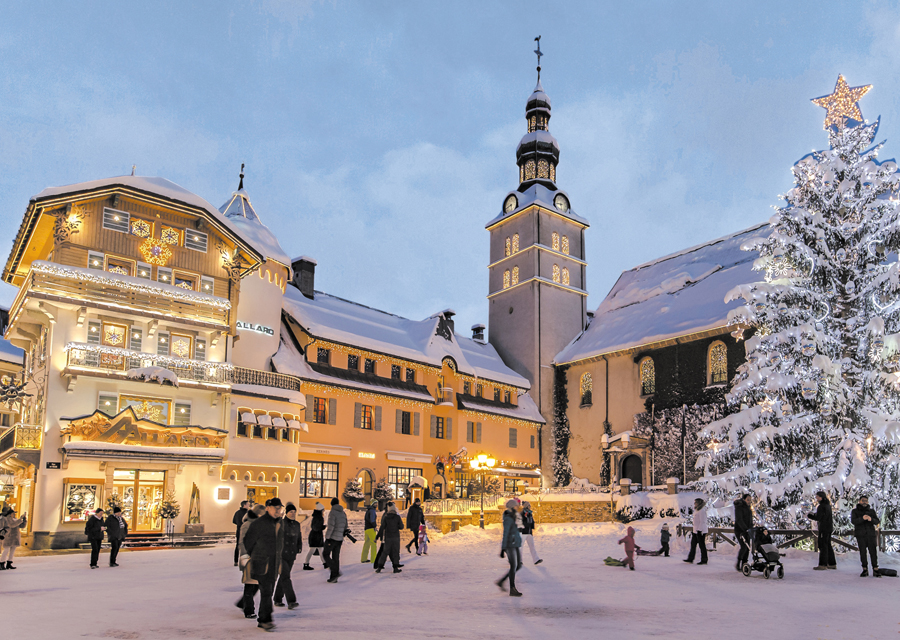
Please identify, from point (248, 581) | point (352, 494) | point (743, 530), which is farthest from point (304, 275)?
point (248, 581)

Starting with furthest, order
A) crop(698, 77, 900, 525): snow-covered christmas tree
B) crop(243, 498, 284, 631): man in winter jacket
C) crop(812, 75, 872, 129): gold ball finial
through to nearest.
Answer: crop(812, 75, 872, 129): gold ball finial
crop(698, 77, 900, 525): snow-covered christmas tree
crop(243, 498, 284, 631): man in winter jacket

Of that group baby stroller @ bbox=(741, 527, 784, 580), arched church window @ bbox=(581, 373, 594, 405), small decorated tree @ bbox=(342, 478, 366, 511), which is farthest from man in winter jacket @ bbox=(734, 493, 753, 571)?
arched church window @ bbox=(581, 373, 594, 405)

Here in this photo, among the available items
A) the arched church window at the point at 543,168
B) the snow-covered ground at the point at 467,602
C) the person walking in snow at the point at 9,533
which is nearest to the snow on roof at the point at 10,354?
the snow-covered ground at the point at 467,602

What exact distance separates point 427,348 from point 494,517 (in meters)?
13.6

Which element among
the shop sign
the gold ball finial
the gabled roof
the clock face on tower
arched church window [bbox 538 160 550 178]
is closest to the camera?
the gold ball finial

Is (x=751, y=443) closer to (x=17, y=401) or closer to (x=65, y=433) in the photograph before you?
(x=65, y=433)

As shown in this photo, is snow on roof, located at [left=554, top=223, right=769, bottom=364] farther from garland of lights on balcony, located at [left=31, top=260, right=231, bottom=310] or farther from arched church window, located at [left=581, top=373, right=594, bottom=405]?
garland of lights on balcony, located at [left=31, top=260, right=231, bottom=310]

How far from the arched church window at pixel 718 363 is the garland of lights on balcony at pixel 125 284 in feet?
84.5

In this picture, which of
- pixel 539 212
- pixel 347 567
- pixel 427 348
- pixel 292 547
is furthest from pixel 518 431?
pixel 292 547

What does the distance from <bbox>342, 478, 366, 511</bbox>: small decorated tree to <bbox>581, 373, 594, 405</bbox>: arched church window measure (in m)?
18.1

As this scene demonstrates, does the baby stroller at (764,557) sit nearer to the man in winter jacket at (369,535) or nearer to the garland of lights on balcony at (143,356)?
the man in winter jacket at (369,535)

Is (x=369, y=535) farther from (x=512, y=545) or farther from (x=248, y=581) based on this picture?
(x=248, y=581)

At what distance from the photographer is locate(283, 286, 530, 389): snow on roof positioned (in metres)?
39.3

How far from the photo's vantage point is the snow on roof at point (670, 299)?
42406 millimetres
